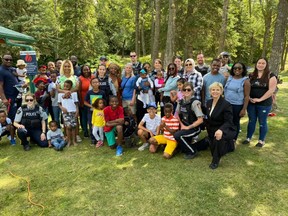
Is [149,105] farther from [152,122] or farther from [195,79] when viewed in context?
[195,79]

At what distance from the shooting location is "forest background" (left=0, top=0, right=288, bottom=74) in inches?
431

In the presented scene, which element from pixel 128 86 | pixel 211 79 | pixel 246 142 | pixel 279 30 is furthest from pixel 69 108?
pixel 279 30

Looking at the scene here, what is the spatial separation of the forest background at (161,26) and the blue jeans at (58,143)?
6305mm

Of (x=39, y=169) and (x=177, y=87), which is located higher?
(x=177, y=87)

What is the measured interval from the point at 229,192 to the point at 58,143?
368 centimetres

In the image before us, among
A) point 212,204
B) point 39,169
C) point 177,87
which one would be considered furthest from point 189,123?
point 39,169

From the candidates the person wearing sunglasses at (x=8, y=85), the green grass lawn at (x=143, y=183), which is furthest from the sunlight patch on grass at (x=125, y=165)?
the person wearing sunglasses at (x=8, y=85)

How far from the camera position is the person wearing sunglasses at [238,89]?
448 cm

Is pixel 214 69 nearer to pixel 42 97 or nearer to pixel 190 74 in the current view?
pixel 190 74

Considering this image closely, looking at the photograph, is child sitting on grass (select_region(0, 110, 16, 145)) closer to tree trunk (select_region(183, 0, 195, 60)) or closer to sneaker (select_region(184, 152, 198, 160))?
sneaker (select_region(184, 152, 198, 160))

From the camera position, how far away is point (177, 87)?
5246 mm

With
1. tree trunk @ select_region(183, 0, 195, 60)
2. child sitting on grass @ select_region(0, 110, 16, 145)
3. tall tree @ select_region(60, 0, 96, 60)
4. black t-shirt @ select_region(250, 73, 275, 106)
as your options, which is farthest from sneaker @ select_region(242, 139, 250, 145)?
tall tree @ select_region(60, 0, 96, 60)

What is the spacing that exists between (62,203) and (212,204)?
2.10 m

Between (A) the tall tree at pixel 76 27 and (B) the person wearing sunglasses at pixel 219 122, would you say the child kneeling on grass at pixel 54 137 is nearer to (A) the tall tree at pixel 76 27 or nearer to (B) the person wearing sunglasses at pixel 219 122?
(B) the person wearing sunglasses at pixel 219 122
